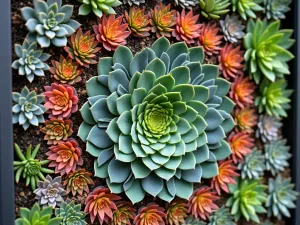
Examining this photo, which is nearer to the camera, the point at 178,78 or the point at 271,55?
the point at 178,78

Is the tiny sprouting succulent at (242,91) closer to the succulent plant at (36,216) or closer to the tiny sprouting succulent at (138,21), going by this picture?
the tiny sprouting succulent at (138,21)

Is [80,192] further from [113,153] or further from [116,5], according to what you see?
[116,5]

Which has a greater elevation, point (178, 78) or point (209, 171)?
point (178, 78)

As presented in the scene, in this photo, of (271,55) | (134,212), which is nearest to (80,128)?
(134,212)

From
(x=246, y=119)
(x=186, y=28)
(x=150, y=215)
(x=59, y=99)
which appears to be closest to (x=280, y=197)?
Answer: (x=246, y=119)

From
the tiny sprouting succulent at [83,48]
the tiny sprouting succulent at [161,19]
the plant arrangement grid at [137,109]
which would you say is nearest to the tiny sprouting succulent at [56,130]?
the plant arrangement grid at [137,109]

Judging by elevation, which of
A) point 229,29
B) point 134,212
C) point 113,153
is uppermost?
point 229,29

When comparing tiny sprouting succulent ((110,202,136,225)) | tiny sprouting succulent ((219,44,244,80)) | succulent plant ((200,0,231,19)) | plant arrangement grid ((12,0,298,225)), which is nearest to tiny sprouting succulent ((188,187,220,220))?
plant arrangement grid ((12,0,298,225))
